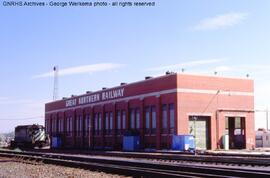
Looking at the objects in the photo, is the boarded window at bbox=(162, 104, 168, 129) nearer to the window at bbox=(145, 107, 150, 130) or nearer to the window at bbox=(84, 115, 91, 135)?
the window at bbox=(145, 107, 150, 130)

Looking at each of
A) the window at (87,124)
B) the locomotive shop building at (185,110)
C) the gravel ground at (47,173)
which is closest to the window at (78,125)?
the window at (87,124)

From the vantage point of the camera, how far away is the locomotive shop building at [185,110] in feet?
177

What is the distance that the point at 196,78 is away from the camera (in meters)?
54.8

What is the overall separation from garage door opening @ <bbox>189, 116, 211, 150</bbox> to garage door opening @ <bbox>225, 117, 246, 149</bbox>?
12.0 feet

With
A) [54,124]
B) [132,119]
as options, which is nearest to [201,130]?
[132,119]

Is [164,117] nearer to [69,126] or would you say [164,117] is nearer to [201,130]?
[201,130]

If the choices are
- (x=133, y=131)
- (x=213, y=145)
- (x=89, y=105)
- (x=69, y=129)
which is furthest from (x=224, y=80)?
(x=69, y=129)

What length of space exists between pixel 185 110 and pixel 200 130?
3.14 meters

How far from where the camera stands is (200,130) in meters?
54.8

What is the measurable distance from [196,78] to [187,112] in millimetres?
4026

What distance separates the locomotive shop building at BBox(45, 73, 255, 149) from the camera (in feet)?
177

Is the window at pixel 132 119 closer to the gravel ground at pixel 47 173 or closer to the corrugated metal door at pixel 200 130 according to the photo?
the corrugated metal door at pixel 200 130

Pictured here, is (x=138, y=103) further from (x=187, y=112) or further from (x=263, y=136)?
(x=263, y=136)

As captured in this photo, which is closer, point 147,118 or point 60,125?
point 147,118
